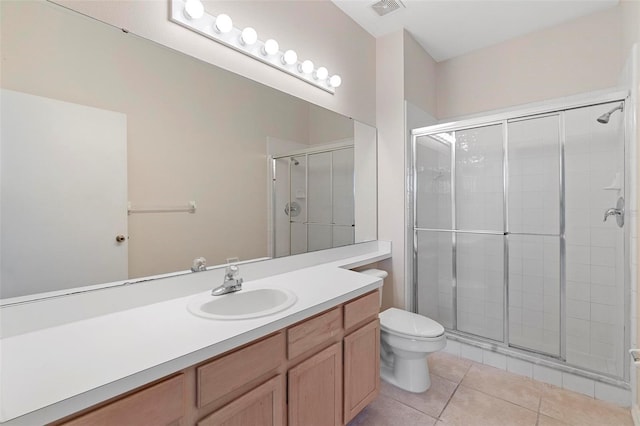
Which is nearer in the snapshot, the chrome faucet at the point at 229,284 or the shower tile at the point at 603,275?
the chrome faucet at the point at 229,284

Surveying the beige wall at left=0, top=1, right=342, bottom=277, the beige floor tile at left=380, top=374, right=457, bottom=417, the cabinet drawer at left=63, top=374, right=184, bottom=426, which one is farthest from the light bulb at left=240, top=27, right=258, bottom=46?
the beige floor tile at left=380, top=374, right=457, bottom=417

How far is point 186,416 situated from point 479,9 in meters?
2.97

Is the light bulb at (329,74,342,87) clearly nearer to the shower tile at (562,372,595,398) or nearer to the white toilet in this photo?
the white toilet

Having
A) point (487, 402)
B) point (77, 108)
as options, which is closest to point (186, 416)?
point (77, 108)

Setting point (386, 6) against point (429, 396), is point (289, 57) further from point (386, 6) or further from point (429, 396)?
point (429, 396)

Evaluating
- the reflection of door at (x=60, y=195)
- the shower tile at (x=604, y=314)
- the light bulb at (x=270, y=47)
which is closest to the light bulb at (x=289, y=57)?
the light bulb at (x=270, y=47)

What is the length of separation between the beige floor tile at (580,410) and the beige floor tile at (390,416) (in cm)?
75

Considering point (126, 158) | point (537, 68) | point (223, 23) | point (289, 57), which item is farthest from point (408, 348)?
point (537, 68)

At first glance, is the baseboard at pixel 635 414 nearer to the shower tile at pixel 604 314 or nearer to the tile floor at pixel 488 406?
the tile floor at pixel 488 406

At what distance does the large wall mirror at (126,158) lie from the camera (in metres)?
0.96

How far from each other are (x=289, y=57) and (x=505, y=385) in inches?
102

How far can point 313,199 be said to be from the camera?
2.06 meters

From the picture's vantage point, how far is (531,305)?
2.48 m

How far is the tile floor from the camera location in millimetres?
1642
